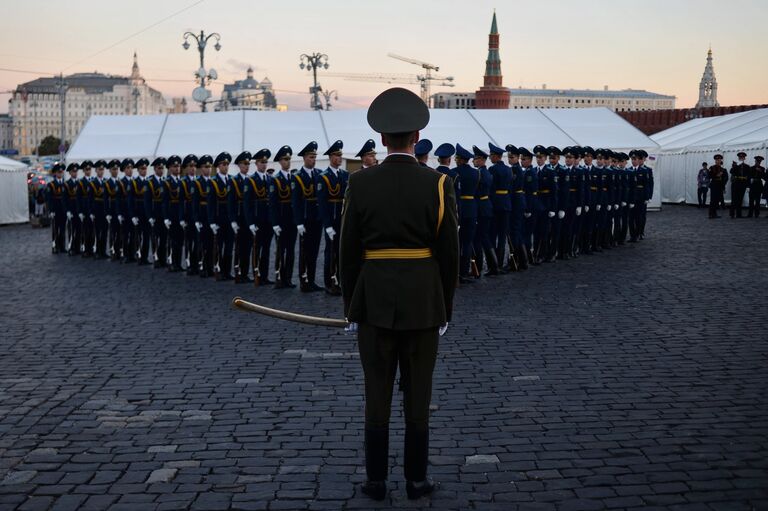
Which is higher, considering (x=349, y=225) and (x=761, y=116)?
(x=761, y=116)

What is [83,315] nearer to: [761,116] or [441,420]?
[441,420]

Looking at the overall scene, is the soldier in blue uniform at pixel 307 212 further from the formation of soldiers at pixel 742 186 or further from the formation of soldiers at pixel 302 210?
the formation of soldiers at pixel 742 186

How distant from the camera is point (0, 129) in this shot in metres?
194

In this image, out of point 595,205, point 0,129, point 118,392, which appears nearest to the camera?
point 118,392

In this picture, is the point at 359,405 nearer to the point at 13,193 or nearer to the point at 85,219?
the point at 85,219

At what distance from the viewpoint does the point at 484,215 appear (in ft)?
44.7

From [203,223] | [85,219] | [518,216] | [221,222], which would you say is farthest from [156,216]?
[518,216]

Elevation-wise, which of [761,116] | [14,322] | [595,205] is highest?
[761,116]

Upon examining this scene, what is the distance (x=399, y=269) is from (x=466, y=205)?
881cm

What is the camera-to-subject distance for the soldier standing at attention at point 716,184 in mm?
27719

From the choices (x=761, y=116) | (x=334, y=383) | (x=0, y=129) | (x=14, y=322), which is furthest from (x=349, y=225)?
(x=0, y=129)

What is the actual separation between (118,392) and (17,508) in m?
2.40

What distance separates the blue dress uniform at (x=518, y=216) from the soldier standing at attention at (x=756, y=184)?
619 inches

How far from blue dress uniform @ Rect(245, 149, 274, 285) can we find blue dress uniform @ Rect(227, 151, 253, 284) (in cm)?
25
